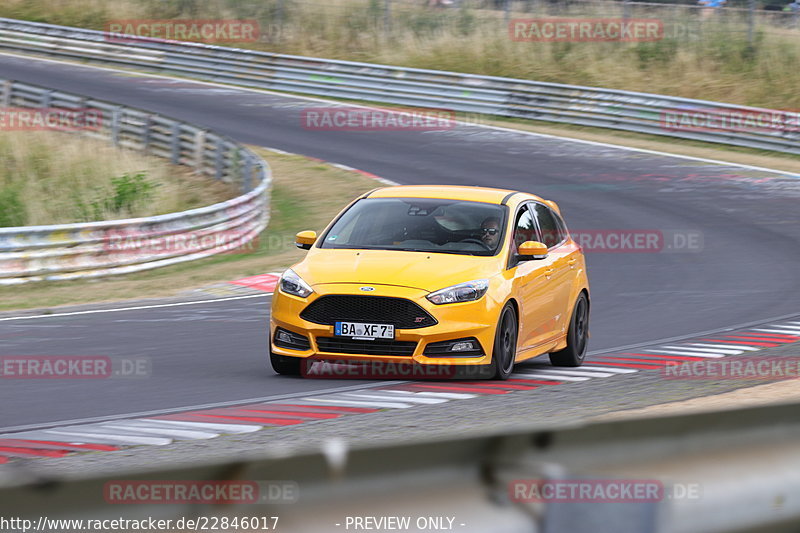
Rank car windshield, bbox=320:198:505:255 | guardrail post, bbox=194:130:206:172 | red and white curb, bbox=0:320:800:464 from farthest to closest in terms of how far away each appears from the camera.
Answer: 1. guardrail post, bbox=194:130:206:172
2. car windshield, bbox=320:198:505:255
3. red and white curb, bbox=0:320:800:464

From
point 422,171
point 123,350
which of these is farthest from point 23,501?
point 422,171

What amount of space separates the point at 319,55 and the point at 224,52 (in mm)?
4214

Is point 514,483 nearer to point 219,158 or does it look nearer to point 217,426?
point 217,426

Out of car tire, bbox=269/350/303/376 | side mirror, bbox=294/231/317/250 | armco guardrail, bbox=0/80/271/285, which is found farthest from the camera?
armco guardrail, bbox=0/80/271/285

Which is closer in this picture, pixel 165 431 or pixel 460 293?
pixel 165 431

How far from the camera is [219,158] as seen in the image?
2678cm

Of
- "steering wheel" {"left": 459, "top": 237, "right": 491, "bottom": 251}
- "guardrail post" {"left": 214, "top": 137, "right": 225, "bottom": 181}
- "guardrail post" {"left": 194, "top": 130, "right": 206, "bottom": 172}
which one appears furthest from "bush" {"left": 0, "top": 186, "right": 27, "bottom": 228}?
"steering wheel" {"left": 459, "top": 237, "right": 491, "bottom": 251}

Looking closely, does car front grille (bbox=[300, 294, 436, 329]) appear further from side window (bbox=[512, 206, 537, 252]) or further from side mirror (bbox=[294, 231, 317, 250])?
side window (bbox=[512, 206, 537, 252])

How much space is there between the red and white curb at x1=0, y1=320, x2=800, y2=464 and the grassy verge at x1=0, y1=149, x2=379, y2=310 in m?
7.12

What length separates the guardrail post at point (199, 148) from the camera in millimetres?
27809

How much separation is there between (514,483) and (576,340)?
28.4 feet

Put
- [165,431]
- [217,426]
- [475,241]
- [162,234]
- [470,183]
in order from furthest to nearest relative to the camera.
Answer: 1. [470,183]
2. [162,234]
3. [475,241]
4. [217,426]
5. [165,431]

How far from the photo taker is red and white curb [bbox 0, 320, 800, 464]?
7.87m

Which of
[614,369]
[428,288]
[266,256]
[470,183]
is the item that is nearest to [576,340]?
[614,369]
